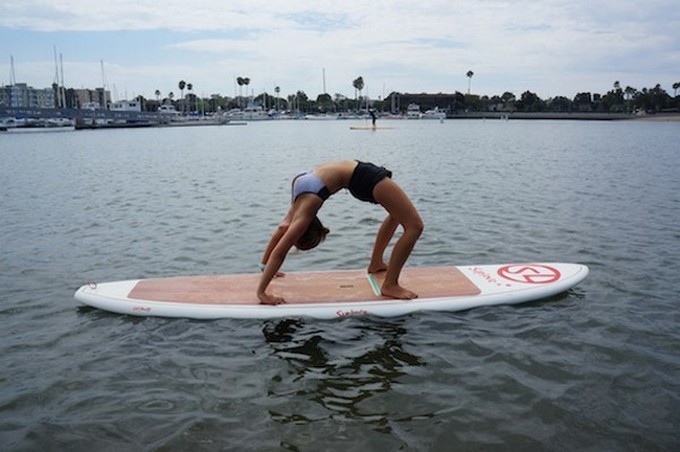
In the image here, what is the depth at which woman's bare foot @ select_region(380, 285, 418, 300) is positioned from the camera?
777 centimetres

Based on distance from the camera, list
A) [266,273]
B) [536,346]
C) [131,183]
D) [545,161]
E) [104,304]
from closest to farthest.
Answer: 1. [536,346]
2. [266,273]
3. [104,304]
4. [131,183]
5. [545,161]

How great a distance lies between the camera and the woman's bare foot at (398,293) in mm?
7766

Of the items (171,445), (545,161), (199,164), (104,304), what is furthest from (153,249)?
Result: (545,161)

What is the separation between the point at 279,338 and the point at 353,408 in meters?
1.84

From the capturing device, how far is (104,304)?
7992mm

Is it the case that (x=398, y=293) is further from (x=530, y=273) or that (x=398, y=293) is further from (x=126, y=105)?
(x=126, y=105)

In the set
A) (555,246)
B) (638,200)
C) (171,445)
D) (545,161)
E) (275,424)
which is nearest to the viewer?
(171,445)

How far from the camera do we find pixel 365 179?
7.41m

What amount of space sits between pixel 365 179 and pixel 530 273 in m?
3.26

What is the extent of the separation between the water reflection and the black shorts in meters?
1.72

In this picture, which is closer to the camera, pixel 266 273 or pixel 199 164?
pixel 266 273

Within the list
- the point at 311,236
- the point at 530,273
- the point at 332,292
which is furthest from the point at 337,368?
the point at 530,273

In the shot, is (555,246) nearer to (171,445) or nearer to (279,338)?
(279,338)

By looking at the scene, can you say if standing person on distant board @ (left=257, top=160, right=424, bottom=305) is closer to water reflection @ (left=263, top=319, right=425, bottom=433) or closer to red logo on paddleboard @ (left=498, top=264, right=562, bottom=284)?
water reflection @ (left=263, top=319, right=425, bottom=433)
